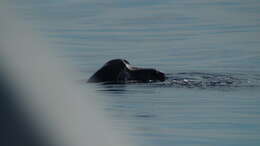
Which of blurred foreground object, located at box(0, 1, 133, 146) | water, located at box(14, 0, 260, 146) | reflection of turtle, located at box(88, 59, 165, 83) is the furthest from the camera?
reflection of turtle, located at box(88, 59, 165, 83)

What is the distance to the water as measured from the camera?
7.76m

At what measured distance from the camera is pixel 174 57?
1471cm

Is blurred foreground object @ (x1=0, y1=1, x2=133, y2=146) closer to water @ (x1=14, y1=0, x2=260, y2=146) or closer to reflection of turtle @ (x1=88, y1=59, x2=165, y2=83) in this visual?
water @ (x1=14, y1=0, x2=260, y2=146)

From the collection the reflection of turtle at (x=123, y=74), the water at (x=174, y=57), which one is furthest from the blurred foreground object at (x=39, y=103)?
the reflection of turtle at (x=123, y=74)

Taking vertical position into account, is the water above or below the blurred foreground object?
below

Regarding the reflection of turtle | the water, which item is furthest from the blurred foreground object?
the reflection of turtle

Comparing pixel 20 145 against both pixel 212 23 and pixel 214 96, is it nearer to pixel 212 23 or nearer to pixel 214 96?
pixel 214 96

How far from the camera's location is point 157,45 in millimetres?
16250

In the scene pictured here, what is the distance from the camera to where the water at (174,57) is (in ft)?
25.4

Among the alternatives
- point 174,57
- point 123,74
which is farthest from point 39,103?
point 174,57

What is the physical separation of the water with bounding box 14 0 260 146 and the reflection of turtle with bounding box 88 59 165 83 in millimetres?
265

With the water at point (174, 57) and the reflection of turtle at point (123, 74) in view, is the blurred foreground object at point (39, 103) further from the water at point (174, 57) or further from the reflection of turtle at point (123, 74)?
the reflection of turtle at point (123, 74)

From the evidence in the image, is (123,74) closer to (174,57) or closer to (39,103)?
(174,57)

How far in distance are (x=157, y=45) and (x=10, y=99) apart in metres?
14.7
